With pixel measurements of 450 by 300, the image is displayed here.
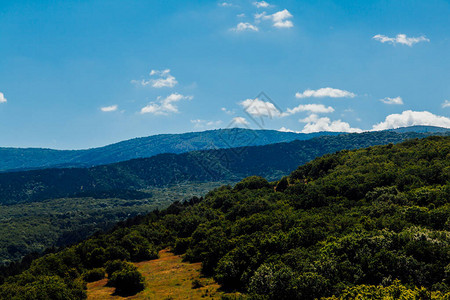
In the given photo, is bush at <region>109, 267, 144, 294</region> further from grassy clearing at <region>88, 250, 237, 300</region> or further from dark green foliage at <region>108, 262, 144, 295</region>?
grassy clearing at <region>88, 250, 237, 300</region>

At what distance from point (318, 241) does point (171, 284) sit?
27.7 m

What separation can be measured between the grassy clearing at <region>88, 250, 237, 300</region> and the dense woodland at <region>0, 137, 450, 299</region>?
90.8 inches

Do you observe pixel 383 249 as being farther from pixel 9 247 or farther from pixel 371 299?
pixel 9 247

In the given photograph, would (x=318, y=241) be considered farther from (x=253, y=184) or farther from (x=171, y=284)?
(x=253, y=184)

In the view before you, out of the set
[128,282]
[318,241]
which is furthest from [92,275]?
[318,241]

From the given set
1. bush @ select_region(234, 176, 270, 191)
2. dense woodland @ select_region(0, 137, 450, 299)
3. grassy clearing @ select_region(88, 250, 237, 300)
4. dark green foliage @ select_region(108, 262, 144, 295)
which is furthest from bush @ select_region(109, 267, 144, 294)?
bush @ select_region(234, 176, 270, 191)

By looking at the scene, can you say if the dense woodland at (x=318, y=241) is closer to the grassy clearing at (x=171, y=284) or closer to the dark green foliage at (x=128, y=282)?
the dark green foliage at (x=128, y=282)

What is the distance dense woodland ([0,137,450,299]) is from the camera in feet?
119

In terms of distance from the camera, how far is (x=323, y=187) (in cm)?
8700

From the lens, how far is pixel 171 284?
57.8m

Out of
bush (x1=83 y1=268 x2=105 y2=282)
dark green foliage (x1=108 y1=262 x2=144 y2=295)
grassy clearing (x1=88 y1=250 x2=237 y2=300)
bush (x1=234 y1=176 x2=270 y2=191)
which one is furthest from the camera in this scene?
bush (x1=234 y1=176 x2=270 y2=191)

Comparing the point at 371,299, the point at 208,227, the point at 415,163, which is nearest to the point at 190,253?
the point at 208,227

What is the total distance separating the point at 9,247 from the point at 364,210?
214766 mm

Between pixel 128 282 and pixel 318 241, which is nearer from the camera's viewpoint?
pixel 318 241
